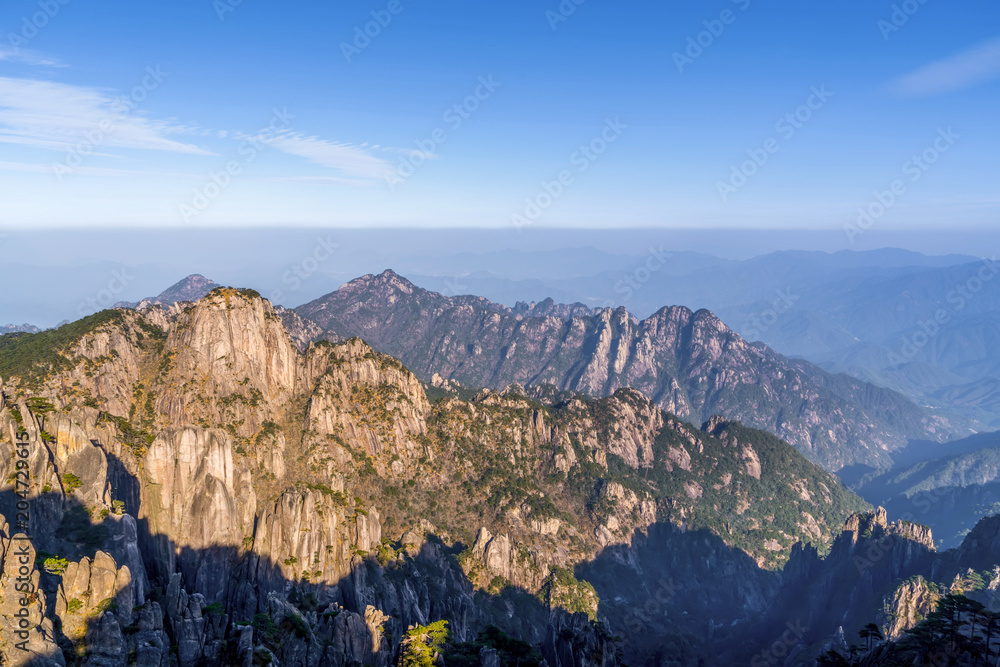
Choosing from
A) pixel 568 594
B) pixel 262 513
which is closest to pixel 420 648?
pixel 262 513

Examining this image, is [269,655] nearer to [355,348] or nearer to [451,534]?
[451,534]

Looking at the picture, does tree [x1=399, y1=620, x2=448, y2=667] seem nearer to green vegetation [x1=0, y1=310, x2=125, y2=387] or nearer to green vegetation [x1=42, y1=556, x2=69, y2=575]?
green vegetation [x1=42, y1=556, x2=69, y2=575]

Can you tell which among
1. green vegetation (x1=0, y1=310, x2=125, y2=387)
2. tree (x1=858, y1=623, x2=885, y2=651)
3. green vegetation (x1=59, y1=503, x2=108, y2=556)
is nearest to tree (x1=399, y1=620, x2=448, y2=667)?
green vegetation (x1=59, y1=503, x2=108, y2=556)

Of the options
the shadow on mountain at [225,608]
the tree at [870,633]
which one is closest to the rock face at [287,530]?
the shadow on mountain at [225,608]

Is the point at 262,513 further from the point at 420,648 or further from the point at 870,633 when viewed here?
the point at 870,633

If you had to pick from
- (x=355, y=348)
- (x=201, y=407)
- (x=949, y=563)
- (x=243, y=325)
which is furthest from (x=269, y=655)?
(x=949, y=563)

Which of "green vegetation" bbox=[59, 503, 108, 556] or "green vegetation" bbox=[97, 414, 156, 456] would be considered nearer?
"green vegetation" bbox=[59, 503, 108, 556]
